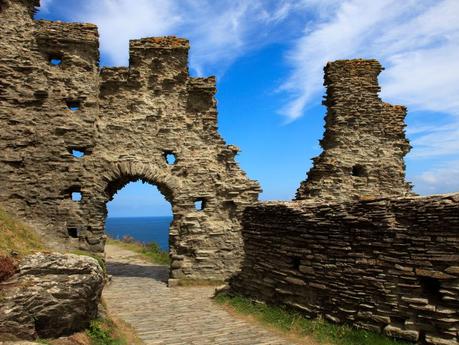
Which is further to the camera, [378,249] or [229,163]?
[229,163]

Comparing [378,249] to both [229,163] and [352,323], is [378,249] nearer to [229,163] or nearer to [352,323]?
[352,323]

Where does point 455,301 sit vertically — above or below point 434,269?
below

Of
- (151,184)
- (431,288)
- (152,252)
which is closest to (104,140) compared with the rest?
(151,184)

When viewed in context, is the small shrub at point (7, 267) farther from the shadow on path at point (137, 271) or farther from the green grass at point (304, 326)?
the shadow on path at point (137, 271)

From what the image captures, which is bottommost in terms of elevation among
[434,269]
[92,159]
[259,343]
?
[259,343]

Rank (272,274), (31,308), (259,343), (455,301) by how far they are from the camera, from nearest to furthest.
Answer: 1. (31,308)
2. (455,301)
3. (259,343)
4. (272,274)

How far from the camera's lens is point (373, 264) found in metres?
7.64

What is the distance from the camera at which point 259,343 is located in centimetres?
785

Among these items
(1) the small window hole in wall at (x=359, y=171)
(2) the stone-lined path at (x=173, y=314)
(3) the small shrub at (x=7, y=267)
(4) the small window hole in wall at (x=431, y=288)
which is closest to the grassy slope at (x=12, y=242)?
(3) the small shrub at (x=7, y=267)

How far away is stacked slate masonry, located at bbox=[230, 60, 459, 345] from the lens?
6.77 meters

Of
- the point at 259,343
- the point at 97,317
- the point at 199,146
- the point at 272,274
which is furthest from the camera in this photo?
the point at 199,146

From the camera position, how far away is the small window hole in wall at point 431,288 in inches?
272

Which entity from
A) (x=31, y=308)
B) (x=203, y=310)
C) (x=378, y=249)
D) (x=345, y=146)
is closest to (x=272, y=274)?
(x=203, y=310)

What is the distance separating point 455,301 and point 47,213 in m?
12.0
